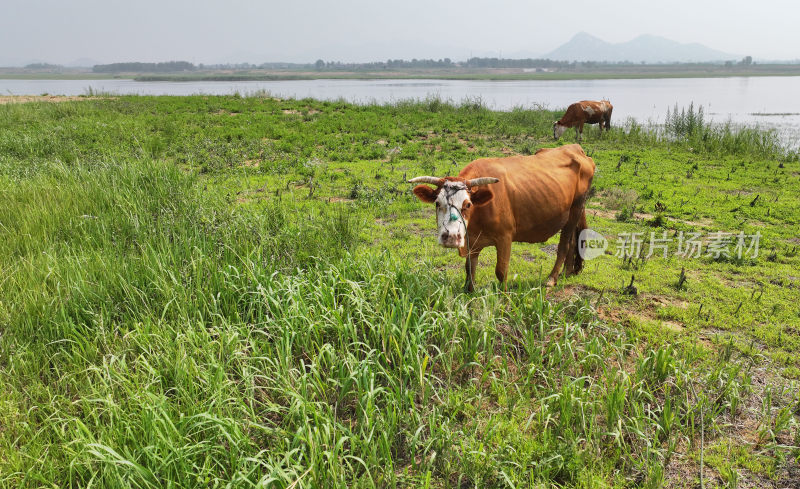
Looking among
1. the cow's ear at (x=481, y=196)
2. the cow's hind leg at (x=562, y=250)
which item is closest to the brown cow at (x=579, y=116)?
the cow's hind leg at (x=562, y=250)

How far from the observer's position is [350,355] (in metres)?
3.43

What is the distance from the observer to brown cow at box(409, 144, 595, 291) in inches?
176

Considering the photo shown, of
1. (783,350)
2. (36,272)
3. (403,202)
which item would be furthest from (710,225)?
(36,272)

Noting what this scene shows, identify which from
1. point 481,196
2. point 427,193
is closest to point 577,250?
point 481,196

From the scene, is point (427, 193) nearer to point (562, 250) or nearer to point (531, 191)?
point (531, 191)

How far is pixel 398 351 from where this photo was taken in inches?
141

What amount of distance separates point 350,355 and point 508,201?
8.50ft

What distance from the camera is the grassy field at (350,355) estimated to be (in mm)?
2943

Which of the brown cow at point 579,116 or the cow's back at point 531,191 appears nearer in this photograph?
the cow's back at point 531,191

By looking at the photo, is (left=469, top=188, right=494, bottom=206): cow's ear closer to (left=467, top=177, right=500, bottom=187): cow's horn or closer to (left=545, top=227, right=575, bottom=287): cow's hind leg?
(left=467, top=177, right=500, bottom=187): cow's horn

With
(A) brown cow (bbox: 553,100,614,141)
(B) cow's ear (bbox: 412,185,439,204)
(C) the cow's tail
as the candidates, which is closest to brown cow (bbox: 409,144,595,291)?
(B) cow's ear (bbox: 412,185,439,204)

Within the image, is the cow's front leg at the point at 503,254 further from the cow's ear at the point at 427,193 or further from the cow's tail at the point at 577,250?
the cow's tail at the point at 577,250

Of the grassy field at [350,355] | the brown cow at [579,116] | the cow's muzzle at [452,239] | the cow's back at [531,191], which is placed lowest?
the grassy field at [350,355]

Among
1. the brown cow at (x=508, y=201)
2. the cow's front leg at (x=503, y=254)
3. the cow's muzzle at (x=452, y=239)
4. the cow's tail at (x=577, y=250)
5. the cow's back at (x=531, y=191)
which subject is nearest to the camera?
the cow's muzzle at (x=452, y=239)
